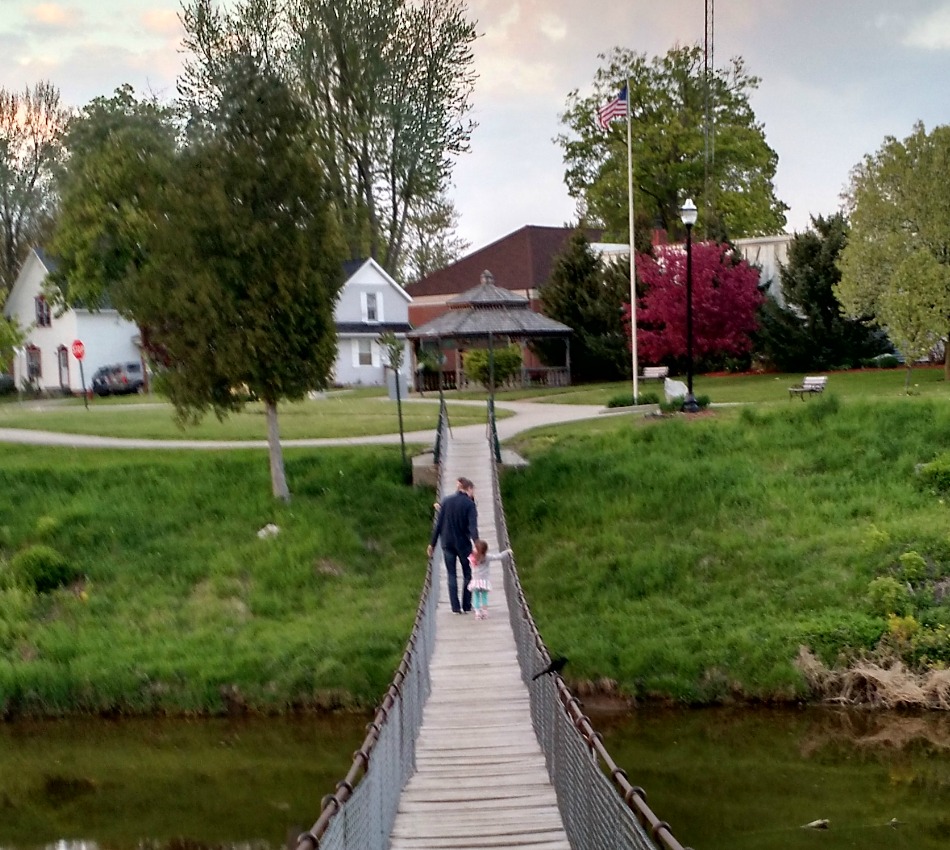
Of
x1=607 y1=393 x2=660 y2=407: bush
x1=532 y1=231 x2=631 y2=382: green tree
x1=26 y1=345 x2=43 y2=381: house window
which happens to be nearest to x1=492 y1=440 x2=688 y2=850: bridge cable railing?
x1=607 y1=393 x2=660 y2=407: bush

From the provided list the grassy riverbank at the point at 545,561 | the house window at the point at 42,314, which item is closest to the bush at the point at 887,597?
Answer: the grassy riverbank at the point at 545,561

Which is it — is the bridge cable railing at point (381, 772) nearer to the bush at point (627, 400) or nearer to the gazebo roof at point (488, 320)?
the bush at point (627, 400)

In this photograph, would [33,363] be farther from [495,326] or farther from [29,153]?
[495,326]

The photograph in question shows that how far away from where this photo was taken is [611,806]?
254 inches

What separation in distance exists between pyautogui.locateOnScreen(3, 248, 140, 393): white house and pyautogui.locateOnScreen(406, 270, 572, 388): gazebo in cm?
1478

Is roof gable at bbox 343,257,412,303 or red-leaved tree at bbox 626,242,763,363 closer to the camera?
red-leaved tree at bbox 626,242,763,363

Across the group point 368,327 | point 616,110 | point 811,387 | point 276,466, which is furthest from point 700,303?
point 368,327

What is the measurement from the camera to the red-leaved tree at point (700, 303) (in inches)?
1346

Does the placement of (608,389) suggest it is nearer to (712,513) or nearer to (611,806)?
(712,513)

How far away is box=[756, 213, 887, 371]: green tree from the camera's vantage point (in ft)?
120

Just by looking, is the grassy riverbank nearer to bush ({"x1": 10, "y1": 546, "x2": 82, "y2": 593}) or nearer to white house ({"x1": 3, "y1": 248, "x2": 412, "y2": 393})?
bush ({"x1": 10, "y1": 546, "x2": 82, "y2": 593})

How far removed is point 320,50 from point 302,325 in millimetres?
27849

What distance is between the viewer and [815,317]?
36.8m

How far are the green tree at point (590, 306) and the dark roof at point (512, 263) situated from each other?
732cm
